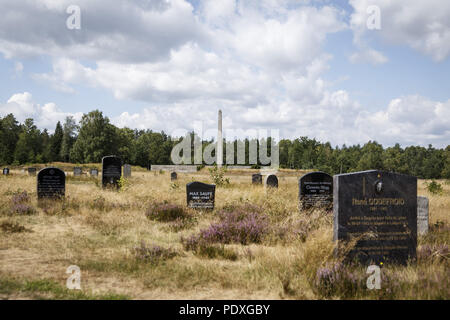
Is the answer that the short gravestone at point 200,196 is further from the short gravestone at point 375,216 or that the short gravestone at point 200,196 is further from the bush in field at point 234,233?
the short gravestone at point 375,216

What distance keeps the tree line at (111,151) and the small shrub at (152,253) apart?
59.4 metres

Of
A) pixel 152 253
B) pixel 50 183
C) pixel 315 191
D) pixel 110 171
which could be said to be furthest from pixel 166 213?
→ pixel 110 171

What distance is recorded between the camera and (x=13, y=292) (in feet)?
14.4

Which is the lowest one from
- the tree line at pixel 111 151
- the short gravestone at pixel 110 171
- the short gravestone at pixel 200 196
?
the short gravestone at pixel 200 196

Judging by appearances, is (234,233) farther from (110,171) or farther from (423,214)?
(110,171)

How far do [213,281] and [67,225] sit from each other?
19.8 ft

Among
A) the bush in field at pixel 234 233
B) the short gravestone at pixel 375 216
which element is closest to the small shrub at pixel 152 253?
the bush in field at pixel 234 233

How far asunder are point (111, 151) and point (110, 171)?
6174 cm

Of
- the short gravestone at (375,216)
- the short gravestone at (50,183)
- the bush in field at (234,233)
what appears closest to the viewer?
the short gravestone at (375,216)

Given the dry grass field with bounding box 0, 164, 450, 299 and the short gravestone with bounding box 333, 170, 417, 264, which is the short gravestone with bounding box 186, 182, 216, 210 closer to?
the dry grass field with bounding box 0, 164, 450, 299

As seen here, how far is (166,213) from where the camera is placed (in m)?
10.0

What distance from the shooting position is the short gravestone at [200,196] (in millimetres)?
11211
